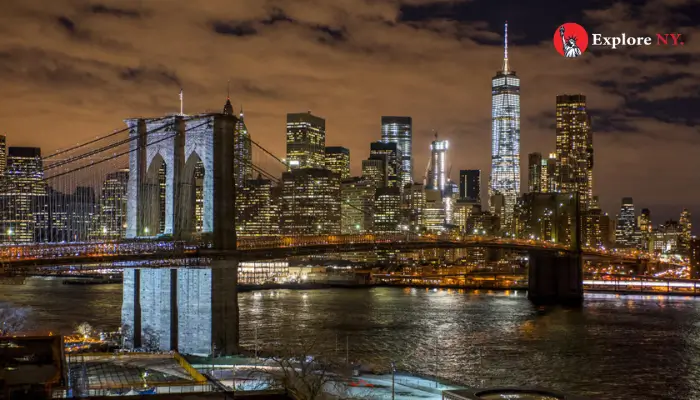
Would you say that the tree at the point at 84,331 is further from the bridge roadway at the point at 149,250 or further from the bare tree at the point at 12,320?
the bridge roadway at the point at 149,250

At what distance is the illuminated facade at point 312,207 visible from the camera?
411ft

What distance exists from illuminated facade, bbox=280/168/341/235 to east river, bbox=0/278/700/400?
35041 mm

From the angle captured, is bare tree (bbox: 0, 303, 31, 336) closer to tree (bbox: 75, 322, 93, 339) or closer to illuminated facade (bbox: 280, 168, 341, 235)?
tree (bbox: 75, 322, 93, 339)

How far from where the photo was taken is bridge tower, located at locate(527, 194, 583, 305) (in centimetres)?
8538

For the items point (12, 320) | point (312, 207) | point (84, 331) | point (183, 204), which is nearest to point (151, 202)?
point (183, 204)

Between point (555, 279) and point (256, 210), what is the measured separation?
54.4 meters

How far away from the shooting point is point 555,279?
8869 centimetres

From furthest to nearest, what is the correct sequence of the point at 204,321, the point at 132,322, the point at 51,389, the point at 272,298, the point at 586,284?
1. the point at 586,284
2. the point at 272,298
3. the point at 132,322
4. the point at 204,321
5. the point at 51,389

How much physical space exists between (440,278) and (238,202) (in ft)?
105

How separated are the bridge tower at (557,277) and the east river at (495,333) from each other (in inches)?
66.8

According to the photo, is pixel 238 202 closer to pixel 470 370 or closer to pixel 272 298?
pixel 272 298

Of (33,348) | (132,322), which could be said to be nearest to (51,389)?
(33,348)

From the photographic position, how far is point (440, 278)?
129 meters

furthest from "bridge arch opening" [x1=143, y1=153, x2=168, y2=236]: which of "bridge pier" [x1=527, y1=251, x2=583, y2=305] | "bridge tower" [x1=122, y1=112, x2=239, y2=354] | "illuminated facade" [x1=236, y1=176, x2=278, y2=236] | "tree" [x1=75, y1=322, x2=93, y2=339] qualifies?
"illuminated facade" [x1=236, y1=176, x2=278, y2=236]
